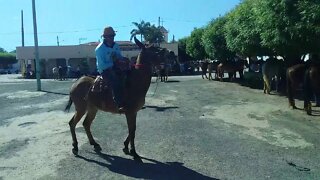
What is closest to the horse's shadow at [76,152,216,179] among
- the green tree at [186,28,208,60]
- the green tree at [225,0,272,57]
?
the green tree at [225,0,272,57]

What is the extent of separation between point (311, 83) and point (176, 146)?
7.02m

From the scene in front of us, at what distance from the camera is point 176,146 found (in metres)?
9.70

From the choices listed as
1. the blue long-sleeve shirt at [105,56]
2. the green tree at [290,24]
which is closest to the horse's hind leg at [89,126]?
the blue long-sleeve shirt at [105,56]

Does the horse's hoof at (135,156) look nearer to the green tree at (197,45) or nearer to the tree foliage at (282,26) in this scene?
the tree foliage at (282,26)

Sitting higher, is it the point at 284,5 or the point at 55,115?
the point at 284,5

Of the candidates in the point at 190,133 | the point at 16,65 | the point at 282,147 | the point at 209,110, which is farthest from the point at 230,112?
the point at 16,65

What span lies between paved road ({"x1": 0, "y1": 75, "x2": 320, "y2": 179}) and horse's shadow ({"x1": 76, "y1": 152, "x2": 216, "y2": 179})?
2 centimetres

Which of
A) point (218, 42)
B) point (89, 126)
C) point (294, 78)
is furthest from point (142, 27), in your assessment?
point (89, 126)

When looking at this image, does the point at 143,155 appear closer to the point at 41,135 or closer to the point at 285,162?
the point at 285,162

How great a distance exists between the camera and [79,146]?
10047mm

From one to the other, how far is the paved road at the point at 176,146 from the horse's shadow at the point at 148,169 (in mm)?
17

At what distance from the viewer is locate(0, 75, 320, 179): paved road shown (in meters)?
7.72

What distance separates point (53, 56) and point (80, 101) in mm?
60521

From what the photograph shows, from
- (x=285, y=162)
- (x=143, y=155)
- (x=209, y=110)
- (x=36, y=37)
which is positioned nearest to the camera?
(x=285, y=162)
